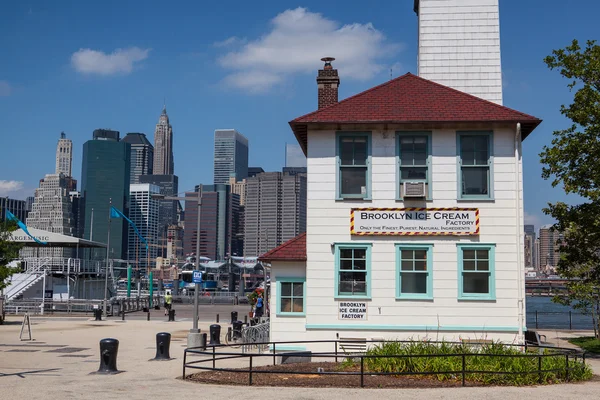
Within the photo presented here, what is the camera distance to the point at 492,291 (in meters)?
21.3

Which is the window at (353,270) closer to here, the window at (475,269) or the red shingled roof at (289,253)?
the red shingled roof at (289,253)

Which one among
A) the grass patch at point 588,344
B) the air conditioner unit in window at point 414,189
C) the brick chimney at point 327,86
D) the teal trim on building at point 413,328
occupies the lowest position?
the grass patch at point 588,344

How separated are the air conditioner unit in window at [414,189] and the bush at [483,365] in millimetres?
5203

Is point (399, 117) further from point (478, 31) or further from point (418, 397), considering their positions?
point (418, 397)

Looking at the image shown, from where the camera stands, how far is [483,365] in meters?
16.5

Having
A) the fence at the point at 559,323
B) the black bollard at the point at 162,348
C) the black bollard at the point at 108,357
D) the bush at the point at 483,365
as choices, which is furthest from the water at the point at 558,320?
the black bollard at the point at 108,357

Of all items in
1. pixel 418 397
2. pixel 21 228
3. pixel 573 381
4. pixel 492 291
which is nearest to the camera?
pixel 418 397

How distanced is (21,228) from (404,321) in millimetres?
48353

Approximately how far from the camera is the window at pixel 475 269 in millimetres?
21453

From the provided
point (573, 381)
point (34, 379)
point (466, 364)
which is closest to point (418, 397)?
point (466, 364)

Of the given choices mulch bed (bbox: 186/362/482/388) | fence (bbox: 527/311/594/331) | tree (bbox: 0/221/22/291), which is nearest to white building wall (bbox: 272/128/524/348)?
mulch bed (bbox: 186/362/482/388)

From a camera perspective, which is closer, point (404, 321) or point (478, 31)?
point (404, 321)

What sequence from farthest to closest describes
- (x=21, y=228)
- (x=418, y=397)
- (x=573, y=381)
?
(x=21, y=228) < (x=573, y=381) < (x=418, y=397)

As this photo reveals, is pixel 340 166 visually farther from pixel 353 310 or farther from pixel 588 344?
pixel 588 344
